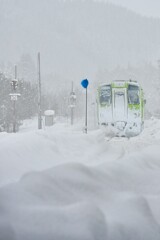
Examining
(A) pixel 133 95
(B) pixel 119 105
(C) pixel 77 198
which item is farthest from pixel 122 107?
(C) pixel 77 198

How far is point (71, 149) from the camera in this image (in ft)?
26.8

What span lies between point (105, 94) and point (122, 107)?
3.59 ft

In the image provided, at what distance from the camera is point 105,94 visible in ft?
64.5

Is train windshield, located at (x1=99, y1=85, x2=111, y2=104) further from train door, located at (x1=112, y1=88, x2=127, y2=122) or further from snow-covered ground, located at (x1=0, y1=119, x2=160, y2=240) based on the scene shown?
snow-covered ground, located at (x1=0, y1=119, x2=160, y2=240)

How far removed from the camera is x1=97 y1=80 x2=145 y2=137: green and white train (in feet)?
63.5

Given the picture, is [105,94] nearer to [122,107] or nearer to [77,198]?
[122,107]

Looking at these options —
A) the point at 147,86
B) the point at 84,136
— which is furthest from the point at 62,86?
the point at 84,136

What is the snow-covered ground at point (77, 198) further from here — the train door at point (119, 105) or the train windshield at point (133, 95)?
the train windshield at point (133, 95)

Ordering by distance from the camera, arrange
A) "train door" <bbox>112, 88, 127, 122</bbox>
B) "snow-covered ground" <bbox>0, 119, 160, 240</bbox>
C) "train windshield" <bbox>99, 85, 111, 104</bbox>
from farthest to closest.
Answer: "train windshield" <bbox>99, 85, 111, 104</bbox> < "train door" <bbox>112, 88, 127, 122</bbox> < "snow-covered ground" <bbox>0, 119, 160, 240</bbox>

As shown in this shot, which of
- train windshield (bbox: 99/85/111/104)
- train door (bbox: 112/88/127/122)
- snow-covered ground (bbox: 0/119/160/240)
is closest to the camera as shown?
snow-covered ground (bbox: 0/119/160/240)

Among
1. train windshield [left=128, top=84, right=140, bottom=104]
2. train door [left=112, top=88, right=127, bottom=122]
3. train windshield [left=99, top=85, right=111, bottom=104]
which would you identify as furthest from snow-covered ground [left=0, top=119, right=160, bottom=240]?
train windshield [left=99, top=85, right=111, bottom=104]

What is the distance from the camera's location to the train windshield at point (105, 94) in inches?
769

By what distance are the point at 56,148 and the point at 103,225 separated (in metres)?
3.87

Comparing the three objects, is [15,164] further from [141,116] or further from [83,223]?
[141,116]
